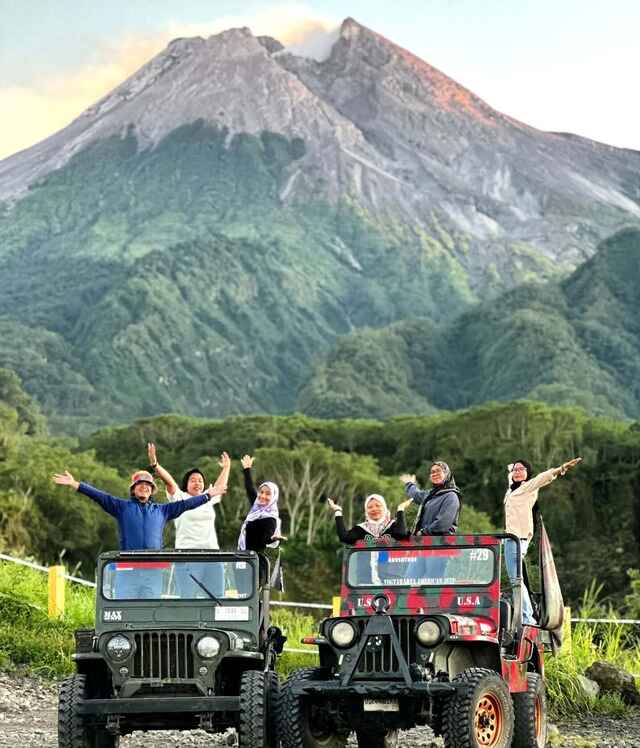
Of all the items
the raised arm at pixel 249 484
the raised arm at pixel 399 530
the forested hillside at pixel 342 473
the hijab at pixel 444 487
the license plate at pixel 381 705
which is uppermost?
the forested hillside at pixel 342 473

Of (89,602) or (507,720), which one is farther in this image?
(89,602)

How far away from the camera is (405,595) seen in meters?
12.1

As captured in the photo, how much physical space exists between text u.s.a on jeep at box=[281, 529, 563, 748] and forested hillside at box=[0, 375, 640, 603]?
126ft

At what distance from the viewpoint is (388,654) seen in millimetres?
11070

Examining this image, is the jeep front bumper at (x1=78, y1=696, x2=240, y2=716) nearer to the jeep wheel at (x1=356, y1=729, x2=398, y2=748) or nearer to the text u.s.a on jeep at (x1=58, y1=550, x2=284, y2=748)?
the text u.s.a on jeep at (x1=58, y1=550, x2=284, y2=748)

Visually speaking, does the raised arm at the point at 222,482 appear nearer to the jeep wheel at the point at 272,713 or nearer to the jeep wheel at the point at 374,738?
the jeep wheel at the point at 272,713

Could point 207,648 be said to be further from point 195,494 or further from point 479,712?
point 195,494

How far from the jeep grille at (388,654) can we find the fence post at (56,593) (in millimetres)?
7547

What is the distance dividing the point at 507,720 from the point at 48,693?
649 centimetres

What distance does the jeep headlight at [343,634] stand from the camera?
439 inches

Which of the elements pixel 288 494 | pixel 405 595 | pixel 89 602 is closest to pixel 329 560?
pixel 288 494

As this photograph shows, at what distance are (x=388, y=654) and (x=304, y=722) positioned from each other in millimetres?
803

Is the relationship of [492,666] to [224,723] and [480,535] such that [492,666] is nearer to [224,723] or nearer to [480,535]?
[480,535]

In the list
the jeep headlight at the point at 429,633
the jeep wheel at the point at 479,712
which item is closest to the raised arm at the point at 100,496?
the jeep headlight at the point at 429,633
